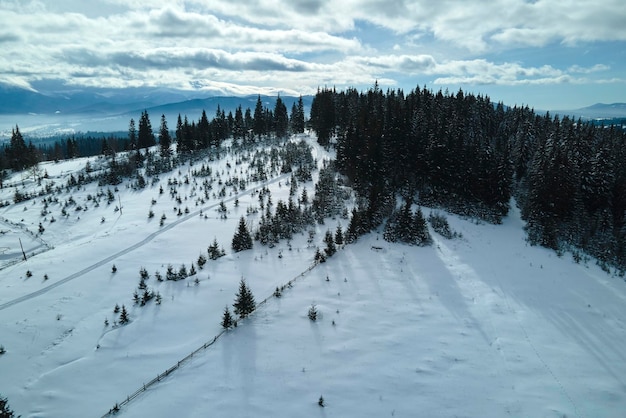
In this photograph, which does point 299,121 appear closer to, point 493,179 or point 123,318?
point 493,179

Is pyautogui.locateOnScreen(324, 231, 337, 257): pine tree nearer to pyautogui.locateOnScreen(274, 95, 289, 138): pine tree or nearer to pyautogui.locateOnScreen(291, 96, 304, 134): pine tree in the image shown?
pyautogui.locateOnScreen(274, 95, 289, 138): pine tree

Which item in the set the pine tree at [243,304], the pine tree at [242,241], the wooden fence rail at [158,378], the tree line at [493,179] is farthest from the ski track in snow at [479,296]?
the pine tree at [242,241]

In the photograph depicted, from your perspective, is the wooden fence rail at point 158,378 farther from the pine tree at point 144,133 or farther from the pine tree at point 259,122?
the pine tree at point 144,133

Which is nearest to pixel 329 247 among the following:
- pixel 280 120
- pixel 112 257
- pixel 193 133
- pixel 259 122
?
pixel 112 257

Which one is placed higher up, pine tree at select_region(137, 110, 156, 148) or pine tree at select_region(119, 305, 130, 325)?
pine tree at select_region(137, 110, 156, 148)

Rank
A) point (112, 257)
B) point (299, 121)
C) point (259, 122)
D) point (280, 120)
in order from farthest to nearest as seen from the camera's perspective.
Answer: point (299, 121)
point (259, 122)
point (280, 120)
point (112, 257)

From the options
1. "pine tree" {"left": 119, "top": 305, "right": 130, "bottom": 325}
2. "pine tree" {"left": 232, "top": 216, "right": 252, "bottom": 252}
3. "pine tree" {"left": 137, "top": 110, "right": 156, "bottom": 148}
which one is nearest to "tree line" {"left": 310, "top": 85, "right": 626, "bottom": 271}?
"pine tree" {"left": 232, "top": 216, "right": 252, "bottom": 252}

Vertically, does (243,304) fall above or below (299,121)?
below

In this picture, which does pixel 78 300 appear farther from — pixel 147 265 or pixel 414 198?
pixel 414 198
